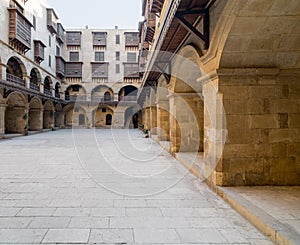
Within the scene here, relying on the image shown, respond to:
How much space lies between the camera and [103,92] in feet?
107

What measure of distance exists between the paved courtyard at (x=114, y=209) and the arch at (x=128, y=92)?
2638 centimetres

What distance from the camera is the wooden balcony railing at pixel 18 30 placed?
16297 mm

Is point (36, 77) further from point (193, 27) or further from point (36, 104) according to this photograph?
point (193, 27)

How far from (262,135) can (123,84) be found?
94.8ft

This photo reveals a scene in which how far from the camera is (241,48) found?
12.0ft

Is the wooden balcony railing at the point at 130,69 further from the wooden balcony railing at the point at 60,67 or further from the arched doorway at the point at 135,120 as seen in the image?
the wooden balcony railing at the point at 60,67

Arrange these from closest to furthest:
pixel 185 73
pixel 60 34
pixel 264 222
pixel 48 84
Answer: pixel 264 222 → pixel 185 73 → pixel 48 84 → pixel 60 34

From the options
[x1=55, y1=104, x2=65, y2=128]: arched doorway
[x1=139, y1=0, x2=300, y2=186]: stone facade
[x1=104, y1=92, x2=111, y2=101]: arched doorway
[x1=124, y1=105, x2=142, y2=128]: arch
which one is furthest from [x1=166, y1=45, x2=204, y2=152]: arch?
[x1=104, y1=92, x2=111, y2=101]: arched doorway

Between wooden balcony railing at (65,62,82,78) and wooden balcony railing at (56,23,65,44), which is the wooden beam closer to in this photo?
wooden balcony railing at (56,23,65,44)

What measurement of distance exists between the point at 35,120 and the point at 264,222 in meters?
21.5

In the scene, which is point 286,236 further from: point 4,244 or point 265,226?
point 4,244

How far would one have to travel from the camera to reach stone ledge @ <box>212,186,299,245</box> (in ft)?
7.74

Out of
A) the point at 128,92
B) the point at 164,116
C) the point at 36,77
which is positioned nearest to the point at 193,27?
the point at 164,116

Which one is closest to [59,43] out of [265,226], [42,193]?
[42,193]
